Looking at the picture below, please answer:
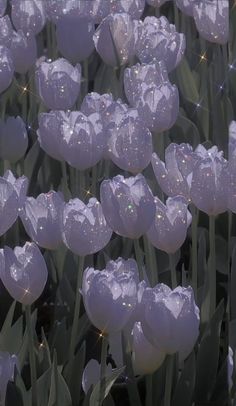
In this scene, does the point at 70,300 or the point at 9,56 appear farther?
the point at 9,56

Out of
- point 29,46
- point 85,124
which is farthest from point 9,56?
point 85,124

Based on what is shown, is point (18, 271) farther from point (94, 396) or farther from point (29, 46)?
point (29, 46)

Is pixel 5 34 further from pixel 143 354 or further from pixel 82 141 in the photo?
pixel 143 354

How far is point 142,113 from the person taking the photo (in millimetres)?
905

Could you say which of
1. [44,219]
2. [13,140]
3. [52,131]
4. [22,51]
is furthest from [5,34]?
[44,219]

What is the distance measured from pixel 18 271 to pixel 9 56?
1.06 feet

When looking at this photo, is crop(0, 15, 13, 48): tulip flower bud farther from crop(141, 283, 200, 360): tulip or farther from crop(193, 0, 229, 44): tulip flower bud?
crop(141, 283, 200, 360): tulip

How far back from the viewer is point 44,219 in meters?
0.81

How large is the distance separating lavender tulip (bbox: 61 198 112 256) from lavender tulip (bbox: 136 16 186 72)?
0.94ft

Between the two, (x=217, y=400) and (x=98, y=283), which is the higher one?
(x=98, y=283)

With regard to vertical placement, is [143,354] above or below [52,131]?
below

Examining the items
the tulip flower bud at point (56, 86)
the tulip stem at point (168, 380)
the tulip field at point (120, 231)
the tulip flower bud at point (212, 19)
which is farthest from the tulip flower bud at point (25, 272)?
the tulip flower bud at point (212, 19)

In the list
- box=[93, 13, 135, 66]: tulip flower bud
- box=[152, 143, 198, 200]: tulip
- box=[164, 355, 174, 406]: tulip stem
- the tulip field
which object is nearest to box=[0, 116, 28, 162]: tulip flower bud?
the tulip field

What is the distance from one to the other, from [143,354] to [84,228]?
11 cm
